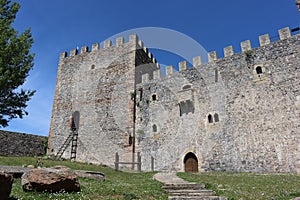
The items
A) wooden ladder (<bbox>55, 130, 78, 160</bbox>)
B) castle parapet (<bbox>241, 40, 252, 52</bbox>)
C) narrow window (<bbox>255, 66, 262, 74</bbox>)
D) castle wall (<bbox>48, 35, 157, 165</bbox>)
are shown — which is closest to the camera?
narrow window (<bbox>255, 66, 262, 74</bbox>)

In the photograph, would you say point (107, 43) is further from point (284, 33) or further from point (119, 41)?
point (284, 33)

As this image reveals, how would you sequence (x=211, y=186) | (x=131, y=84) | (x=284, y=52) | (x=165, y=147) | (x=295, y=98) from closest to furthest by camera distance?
(x=211, y=186) < (x=295, y=98) < (x=284, y=52) < (x=165, y=147) < (x=131, y=84)

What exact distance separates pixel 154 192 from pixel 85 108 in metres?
16.2

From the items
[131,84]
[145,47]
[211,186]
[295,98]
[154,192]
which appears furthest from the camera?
[145,47]

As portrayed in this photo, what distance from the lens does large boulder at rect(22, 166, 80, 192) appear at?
597 cm

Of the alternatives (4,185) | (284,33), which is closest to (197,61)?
(284,33)

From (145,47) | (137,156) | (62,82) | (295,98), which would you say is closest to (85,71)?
(62,82)

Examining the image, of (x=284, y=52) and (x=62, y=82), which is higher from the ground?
(x=62, y=82)

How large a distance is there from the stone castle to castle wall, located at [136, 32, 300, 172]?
2.2 inches

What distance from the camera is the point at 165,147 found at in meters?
17.8

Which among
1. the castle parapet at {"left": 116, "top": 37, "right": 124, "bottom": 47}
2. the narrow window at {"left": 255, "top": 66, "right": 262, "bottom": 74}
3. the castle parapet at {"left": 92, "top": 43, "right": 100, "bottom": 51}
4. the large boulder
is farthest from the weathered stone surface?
the castle parapet at {"left": 92, "top": 43, "right": 100, "bottom": 51}

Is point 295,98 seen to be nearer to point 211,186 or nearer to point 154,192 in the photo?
point 211,186

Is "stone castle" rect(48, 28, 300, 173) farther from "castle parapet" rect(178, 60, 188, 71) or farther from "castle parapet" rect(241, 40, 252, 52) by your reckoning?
"castle parapet" rect(178, 60, 188, 71)

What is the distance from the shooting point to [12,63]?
634 inches
